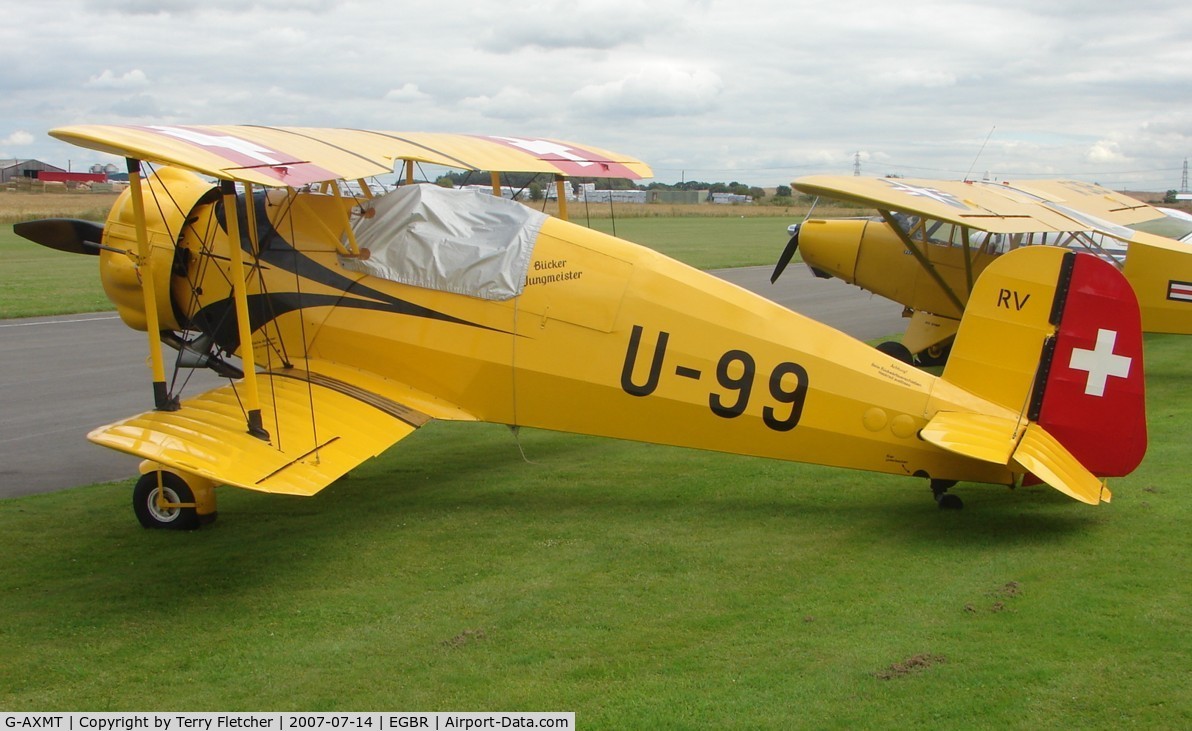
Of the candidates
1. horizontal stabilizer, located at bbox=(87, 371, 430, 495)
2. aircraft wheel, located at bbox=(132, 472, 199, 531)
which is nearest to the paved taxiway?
aircraft wheel, located at bbox=(132, 472, 199, 531)

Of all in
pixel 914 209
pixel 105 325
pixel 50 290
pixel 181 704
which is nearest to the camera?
pixel 181 704

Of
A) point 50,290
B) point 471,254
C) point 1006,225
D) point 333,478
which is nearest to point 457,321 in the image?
point 471,254

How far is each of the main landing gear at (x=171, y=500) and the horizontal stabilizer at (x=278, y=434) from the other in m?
0.55

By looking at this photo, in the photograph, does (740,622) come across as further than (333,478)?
No

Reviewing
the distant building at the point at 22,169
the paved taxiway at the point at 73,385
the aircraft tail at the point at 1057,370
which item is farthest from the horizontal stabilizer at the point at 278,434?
the distant building at the point at 22,169

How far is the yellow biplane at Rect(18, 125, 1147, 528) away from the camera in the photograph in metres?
6.07

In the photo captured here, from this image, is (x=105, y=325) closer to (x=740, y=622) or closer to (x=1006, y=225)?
(x=1006, y=225)

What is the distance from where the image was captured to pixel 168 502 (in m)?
6.62

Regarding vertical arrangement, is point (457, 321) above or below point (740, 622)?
above

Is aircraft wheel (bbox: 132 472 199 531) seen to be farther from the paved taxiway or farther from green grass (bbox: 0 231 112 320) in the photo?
green grass (bbox: 0 231 112 320)

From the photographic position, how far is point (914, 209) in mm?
10227

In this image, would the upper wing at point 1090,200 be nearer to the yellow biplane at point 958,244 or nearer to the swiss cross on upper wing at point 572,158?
the yellow biplane at point 958,244

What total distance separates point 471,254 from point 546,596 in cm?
269

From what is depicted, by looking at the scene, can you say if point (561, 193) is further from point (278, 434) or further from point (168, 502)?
point (168, 502)
